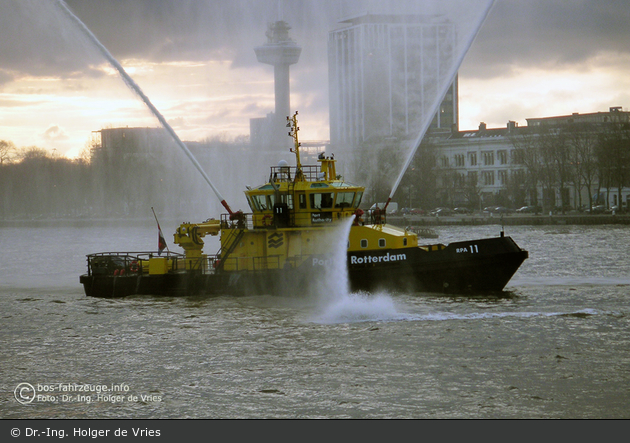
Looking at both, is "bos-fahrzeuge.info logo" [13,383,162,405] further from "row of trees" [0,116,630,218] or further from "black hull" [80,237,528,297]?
"row of trees" [0,116,630,218]

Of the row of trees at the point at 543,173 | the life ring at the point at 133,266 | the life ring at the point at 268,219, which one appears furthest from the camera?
the row of trees at the point at 543,173

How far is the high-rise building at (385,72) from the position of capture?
106 feet

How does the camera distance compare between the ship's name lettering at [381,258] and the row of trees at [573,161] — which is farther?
the row of trees at [573,161]

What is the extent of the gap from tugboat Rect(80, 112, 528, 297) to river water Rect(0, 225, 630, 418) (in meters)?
0.60

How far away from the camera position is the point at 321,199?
1001 inches

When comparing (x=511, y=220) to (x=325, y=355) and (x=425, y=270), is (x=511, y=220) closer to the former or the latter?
(x=425, y=270)

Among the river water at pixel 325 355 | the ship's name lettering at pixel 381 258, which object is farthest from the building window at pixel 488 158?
the ship's name lettering at pixel 381 258

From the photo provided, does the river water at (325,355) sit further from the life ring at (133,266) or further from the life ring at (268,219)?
the life ring at (268,219)

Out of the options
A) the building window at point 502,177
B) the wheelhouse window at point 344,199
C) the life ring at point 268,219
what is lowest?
the life ring at point 268,219

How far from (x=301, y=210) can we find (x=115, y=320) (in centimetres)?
751

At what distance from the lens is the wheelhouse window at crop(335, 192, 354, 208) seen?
83.4ft

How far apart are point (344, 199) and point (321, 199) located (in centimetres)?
84

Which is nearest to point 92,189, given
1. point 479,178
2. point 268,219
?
point 479,178

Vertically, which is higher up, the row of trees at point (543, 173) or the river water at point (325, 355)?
the row of trees at point (543, 173)
